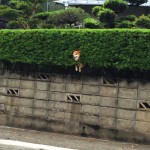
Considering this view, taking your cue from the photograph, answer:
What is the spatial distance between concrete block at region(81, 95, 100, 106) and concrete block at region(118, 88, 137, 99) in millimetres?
612

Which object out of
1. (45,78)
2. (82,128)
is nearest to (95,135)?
(82,128)

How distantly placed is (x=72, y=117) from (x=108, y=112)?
3.39 ft

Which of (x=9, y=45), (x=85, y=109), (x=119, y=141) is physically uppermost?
(x=9, y=45)

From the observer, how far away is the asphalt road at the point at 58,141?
7.64 meters

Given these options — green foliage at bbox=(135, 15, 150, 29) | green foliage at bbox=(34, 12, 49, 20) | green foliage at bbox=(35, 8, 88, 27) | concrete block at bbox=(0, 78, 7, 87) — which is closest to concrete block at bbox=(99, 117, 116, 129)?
concrete block at bbox=(0, 78, 7, 87)

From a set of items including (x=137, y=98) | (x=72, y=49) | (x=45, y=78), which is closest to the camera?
(x=137, y=98)

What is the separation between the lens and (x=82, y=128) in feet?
28.5

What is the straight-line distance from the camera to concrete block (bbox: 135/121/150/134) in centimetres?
792

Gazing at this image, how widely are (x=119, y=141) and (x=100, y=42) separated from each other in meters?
2.51

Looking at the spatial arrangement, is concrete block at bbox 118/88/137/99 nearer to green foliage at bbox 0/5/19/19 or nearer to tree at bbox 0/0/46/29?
tree at bbox 0/0/46/29

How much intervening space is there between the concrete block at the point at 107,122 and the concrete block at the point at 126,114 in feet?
0.62

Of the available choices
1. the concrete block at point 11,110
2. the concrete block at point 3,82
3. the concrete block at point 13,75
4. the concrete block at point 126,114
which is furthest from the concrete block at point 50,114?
the concrete block at point 126,114

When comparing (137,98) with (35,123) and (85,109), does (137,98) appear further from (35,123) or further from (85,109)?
(35,123)

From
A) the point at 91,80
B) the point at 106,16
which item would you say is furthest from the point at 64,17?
the point at 91,80
